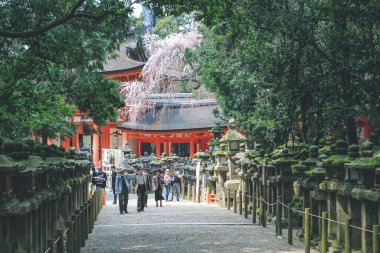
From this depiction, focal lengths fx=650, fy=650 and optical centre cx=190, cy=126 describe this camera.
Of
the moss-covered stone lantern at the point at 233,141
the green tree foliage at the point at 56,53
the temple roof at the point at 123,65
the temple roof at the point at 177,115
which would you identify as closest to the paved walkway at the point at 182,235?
the green tree foliage at the point at 56,53

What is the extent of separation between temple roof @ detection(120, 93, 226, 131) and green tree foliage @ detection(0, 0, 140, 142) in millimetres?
27754

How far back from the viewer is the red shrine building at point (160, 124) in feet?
144

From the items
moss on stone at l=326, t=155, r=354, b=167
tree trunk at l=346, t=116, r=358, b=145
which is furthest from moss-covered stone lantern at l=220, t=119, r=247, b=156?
moss on stone at l=326, t=155, r=354, b=167

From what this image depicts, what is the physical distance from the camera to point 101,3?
12.5 metres

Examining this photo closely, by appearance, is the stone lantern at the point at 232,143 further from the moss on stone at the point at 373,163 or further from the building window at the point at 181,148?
the building window at the point at 181,148

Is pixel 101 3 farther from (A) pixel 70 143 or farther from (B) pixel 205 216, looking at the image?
(A) pixel 70 143

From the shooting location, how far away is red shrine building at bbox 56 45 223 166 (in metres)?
43.8

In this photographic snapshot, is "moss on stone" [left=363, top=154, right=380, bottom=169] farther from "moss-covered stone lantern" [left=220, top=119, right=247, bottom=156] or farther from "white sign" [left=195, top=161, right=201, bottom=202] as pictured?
"white sign" [left=195, top=161, right=201, bottom=202]

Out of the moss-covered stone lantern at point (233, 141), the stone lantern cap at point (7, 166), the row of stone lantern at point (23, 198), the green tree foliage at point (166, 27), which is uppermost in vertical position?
the green tree foliage at point (166, 27)

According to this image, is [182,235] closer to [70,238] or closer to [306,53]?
[306,53]

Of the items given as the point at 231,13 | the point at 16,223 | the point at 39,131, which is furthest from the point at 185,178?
the point at 16,223

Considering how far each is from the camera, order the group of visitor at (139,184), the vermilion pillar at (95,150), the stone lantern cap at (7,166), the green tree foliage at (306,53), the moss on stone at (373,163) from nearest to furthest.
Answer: the stone lantern cap at (7,166), the moss on stone at (373,163), the green tree foliage at (306,53), the group of visitor at (139,184), the vermilion pillar at (95,150)

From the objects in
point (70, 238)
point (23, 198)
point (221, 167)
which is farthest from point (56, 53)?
point (221, 167)

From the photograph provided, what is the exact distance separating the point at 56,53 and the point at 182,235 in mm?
4807
